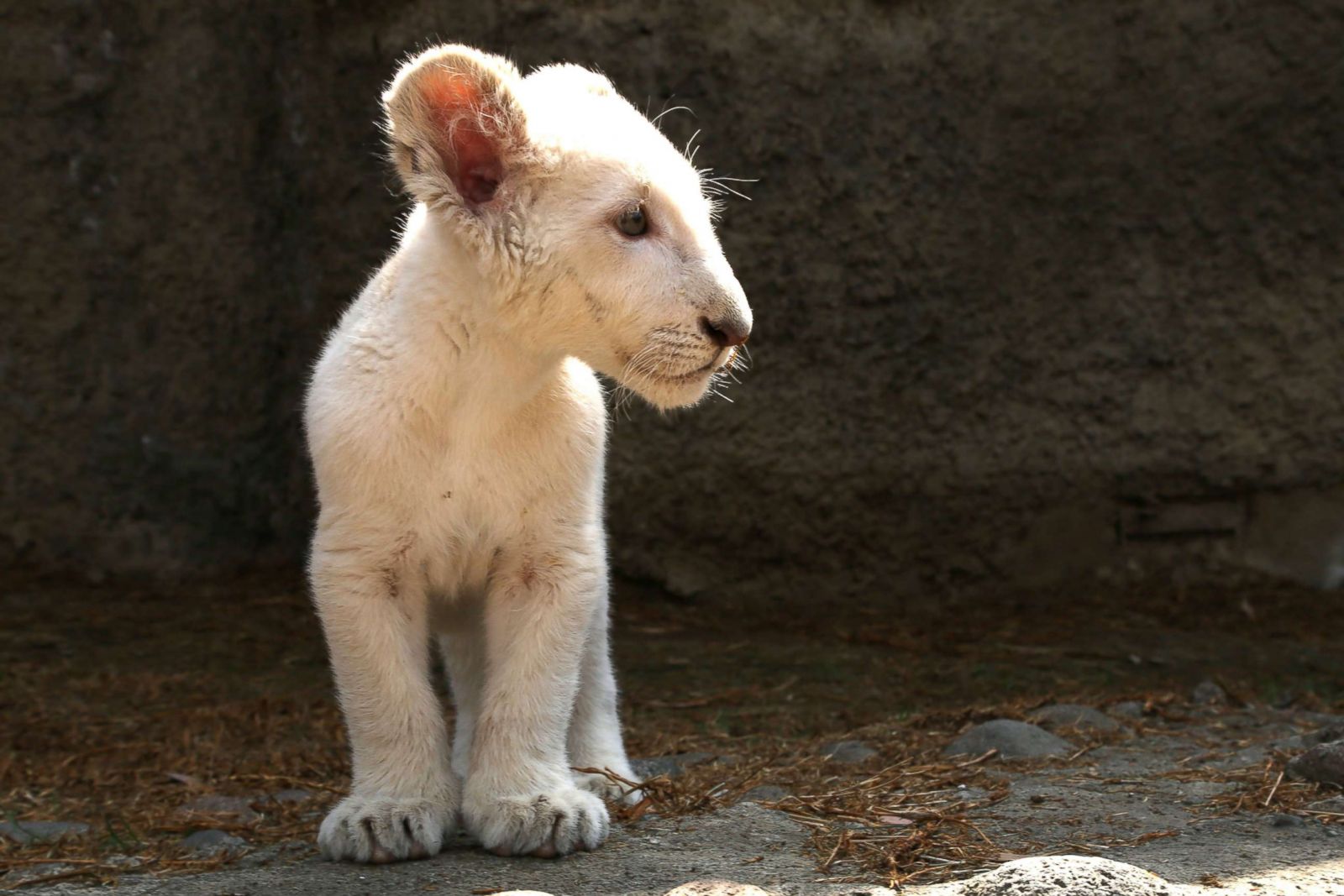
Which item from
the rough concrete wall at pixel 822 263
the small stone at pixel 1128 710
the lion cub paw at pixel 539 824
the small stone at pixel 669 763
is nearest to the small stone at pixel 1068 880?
the lion cub paw at pixel 539 824

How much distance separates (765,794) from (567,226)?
1.64m

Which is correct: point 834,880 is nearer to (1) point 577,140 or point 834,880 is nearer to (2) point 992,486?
(1) point 577,140

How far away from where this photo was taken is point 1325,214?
22.7ft

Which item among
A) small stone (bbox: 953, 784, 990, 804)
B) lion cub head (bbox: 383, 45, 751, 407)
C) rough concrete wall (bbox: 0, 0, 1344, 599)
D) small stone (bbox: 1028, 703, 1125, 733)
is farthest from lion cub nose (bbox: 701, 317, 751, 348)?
rough concrete wall (bbox: 0, 0, 1344, 599)

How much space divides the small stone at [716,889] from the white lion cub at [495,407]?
67 centimetres

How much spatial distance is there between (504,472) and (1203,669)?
145 inches

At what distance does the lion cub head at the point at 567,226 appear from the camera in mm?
3492

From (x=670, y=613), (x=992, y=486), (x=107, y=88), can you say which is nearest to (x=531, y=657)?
(x=670, y=613)

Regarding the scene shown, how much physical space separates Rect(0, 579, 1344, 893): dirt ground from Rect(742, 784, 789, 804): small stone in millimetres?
16

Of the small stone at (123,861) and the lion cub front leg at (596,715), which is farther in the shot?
the lion cub front leg at (596,715)

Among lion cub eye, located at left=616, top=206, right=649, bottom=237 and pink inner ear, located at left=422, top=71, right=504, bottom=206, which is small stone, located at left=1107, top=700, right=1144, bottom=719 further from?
pink inner ear, located at left=422, top=71, right=504, bottom=206

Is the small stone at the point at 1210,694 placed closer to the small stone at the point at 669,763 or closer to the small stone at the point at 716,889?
the small stone at the point at 669,763

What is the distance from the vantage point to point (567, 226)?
11.5 feet

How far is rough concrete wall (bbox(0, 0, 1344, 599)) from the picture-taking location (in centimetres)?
671
